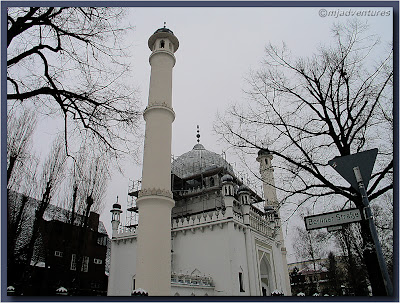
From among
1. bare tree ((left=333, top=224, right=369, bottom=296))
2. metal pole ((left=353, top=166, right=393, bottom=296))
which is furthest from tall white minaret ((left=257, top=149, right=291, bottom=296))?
metal pole ((left=353, top=166, right=393, bottom=296))

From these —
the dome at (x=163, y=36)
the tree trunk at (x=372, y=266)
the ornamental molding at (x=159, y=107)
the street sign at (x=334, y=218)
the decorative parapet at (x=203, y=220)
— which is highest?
the dome at (x=163, y=36)

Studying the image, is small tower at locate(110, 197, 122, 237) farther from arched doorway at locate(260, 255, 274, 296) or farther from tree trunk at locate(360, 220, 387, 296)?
tree trunk at locate(360, 220, 387, 296)

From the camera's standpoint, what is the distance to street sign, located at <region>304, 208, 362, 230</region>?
5.27 metres

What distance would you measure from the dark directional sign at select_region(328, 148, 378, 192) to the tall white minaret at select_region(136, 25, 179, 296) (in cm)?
1221

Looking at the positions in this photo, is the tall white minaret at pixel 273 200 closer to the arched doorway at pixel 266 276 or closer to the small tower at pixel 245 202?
the arched doorway at pixel 266 276

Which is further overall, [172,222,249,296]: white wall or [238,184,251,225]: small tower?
[238,184,251,225]: small tower

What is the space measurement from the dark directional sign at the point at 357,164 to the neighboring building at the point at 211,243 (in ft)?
38.3

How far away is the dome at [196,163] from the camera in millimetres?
31083

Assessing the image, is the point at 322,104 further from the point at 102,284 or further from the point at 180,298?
the point at 102,284

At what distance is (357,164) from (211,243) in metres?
18.7

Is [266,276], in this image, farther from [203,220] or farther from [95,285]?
[95,285]

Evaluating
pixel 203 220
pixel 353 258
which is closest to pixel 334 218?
pixel 203 220

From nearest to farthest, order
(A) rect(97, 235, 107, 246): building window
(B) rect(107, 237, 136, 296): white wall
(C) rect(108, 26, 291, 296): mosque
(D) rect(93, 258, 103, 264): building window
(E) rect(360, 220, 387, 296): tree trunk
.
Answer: (E) rect(360, 220, 387, 296): tree trunk → (C) rect(108, 26, 291, 296): mosque → (B) rect(107, 237, 136, 296): white wall → (D) rect(93, 258, 103, 264): building window → (A) rect(97, 235, 107, 246): building window

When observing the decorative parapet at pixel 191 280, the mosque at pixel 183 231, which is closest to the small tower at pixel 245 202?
the mosque at pixel 183 231
